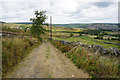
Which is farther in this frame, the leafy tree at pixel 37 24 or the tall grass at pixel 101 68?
the leafy tree at pixel 37 24

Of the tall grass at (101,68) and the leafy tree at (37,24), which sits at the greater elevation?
the leafy tree at (37,24)

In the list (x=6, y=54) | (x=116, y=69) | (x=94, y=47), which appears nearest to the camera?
(x=116, y=69)

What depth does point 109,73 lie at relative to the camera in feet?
17.8

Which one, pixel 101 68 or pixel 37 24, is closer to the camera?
pixel 101 68

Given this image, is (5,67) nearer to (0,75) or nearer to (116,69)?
(0,75)

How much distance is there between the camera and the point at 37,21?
32.9 meters

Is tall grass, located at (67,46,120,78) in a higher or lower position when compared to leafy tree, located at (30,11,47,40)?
lower

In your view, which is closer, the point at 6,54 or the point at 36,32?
the point at 6,54

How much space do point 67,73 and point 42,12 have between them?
30.4m

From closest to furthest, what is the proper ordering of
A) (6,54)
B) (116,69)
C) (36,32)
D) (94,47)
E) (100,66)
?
(116,69), (100,66), (6,54), (94,47), (36,32)

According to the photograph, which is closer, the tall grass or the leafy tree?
the tall grass

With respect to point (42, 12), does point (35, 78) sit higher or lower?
lower

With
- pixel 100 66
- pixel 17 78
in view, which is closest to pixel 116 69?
pixel 100 66

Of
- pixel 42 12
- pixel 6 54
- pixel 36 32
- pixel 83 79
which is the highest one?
pixel 42 12
